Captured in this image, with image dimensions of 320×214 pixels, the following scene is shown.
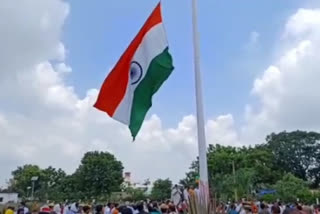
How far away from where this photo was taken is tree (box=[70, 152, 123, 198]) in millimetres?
61062

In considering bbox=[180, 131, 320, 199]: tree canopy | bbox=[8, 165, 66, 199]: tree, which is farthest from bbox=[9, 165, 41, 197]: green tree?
bbox=[180, 131, 320, 199]: tree canopy

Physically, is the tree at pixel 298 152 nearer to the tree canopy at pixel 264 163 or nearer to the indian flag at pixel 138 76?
the tree canopy at pixel 264 163

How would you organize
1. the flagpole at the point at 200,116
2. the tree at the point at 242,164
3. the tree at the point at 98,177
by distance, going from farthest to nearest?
1. the tree at the point at 242,164
2. the tree at the point at 98,177
3. the flagpole at the point at 200,116

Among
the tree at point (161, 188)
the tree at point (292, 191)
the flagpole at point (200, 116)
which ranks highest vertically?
the tree at point (161, 188)

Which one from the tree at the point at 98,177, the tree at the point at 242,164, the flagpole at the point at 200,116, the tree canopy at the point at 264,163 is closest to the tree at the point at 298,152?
the tree canopy at the point at 264,163

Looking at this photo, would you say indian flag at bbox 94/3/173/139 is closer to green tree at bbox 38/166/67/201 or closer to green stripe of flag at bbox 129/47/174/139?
green stripe of flag at bbox 129/47/174/139

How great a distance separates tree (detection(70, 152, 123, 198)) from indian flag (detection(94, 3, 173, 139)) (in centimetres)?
5431

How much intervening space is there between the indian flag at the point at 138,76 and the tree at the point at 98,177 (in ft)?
178

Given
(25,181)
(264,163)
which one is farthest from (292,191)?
(25,181)

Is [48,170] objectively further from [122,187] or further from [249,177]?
[249,177]

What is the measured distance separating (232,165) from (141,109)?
5732 cm

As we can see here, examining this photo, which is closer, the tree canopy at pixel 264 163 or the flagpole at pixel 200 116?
the flagpole at pixel 200 116

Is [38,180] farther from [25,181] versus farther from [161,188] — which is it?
[161,188]

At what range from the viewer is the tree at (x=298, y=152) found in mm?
77875
